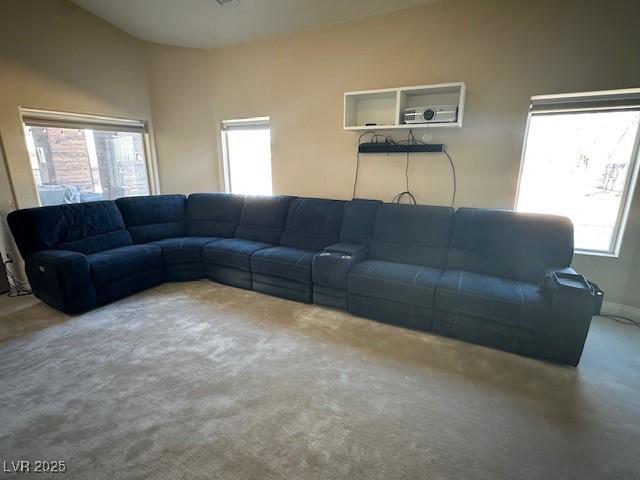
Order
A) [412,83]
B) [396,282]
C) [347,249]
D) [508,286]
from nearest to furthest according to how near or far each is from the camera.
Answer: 1. [508,286]
2. [396,282]
3. [347,249]
4. [412,83]

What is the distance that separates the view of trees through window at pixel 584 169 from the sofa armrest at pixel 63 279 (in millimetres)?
4180

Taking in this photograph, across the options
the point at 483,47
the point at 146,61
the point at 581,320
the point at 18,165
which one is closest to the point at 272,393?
the point at 581,320

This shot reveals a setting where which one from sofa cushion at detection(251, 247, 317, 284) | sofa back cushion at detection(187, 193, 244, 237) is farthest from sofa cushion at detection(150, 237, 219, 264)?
sofa cushion at detection(251, 247, 317, 284)

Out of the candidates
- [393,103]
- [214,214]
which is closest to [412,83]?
[393,103]

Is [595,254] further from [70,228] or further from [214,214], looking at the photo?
[70,228]

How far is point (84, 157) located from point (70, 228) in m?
1.12

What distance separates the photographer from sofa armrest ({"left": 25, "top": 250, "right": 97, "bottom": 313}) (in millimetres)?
2805

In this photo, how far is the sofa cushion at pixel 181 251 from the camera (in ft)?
12.1

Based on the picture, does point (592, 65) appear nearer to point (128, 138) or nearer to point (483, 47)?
point (483, 47)

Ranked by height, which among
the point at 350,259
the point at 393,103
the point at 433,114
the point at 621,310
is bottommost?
the point at 621,310

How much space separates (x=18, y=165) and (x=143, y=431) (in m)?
3.23

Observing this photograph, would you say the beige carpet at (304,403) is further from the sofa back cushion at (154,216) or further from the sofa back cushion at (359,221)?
the sofa back cushion at (154,216)

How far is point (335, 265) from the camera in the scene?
2.94m

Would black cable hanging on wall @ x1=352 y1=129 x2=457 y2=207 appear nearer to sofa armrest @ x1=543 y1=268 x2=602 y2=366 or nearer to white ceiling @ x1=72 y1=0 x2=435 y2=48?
white ceiling @ x1=72 y1=0 x2=435 y2=48
